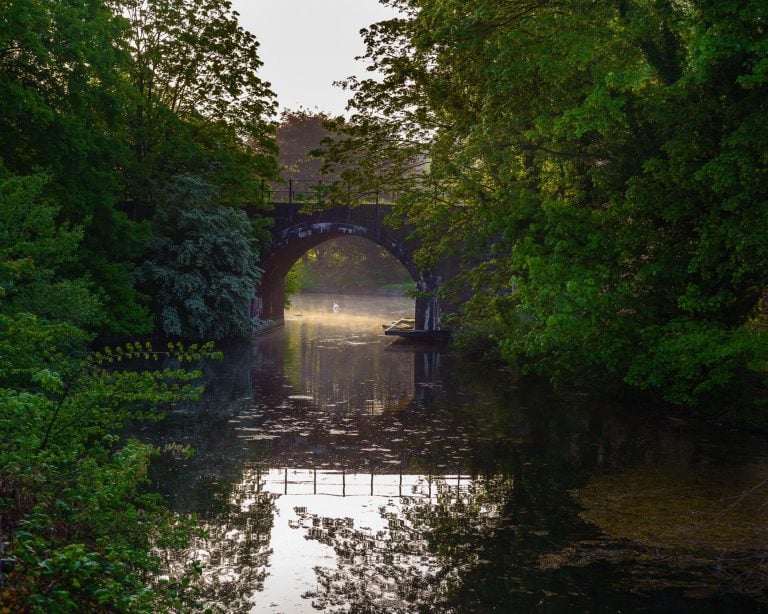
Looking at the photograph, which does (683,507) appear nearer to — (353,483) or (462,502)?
(462,502)

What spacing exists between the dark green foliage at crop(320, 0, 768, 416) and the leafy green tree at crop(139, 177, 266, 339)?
16280mm

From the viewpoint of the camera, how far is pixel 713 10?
14.0 meters

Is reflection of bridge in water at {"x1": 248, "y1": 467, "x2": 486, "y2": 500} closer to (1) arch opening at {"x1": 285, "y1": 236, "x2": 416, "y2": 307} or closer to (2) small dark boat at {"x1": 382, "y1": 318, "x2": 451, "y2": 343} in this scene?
(2) small dark boat at {"x1": 382, "y1": 318, "x2": 451, "y2": 343}

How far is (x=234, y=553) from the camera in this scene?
11922 millimetres

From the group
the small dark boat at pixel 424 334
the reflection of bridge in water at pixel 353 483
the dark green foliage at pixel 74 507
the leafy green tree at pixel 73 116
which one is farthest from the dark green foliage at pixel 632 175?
the small dark boat at pixel 424 334

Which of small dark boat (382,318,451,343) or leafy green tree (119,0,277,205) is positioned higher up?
leafy green tree (119,0,277,205)

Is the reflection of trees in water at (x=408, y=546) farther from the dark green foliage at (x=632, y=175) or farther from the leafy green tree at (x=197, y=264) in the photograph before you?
the leafy green tree at (x=197, y=264)

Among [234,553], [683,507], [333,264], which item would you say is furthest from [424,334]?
[333,264]

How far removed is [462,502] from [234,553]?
4.22 meters

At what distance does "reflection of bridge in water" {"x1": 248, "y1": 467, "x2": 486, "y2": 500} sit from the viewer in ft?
50.1

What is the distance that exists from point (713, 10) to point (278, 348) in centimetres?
2685

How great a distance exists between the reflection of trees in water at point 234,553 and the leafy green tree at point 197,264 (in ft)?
68.3

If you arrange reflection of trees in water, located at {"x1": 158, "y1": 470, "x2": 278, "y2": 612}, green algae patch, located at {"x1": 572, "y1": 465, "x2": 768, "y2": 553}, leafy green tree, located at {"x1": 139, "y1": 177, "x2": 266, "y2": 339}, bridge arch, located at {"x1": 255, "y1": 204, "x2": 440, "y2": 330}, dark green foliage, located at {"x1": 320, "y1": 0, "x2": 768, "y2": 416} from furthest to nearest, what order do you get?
bridge arch, located at {"x1": 255, "y1": 204, "x2": 440, "y2": 330}, leafy green tree, located at {"x1": 139, "y1": 177, "x2": 266, "y2": 339}, dark green foliage, located at {"x1": 320, "y1": 0, "x2": 768, "y2": 416}, green algae patch, located at {"x1": 572, "y1": 465, "x2": 768, "y2": 553}, reflection of trees in water, located at {"x1": 158, "y1": 470, "x2": 278, "y2": 612}

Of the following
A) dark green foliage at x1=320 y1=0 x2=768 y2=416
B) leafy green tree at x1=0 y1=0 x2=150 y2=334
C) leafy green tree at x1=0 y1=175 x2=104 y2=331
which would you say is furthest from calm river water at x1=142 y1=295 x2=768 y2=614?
leafy green tree at x1=0 y1=0 x2=150 y2=334
